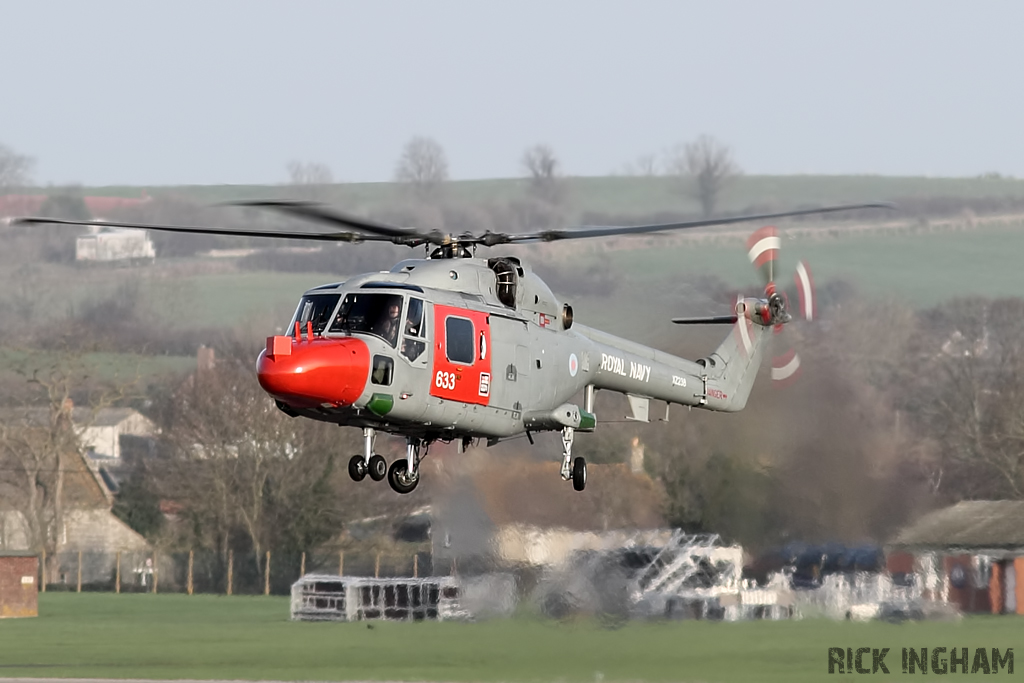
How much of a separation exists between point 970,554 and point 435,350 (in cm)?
1779

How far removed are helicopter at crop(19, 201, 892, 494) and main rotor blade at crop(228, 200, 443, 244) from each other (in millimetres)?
25

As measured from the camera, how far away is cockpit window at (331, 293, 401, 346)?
17875 mm

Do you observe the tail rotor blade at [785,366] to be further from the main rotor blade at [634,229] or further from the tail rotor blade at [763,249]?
the main rotor blade at [634,229]

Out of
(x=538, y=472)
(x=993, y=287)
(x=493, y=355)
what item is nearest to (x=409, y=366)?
(x=493, y=355)

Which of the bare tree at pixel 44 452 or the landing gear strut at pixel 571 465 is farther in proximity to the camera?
the bare tree at pixel 44 452

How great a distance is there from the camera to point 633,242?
46.8m

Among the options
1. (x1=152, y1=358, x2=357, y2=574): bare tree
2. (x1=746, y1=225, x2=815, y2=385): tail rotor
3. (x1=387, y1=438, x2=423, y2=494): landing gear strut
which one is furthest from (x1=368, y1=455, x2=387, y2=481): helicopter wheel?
(x1=152, y1=358, x2=357, y2=574): bare tree

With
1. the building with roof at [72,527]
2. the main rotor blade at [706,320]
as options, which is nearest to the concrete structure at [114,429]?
the building with roof at [72,527]

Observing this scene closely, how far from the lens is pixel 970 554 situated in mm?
32250

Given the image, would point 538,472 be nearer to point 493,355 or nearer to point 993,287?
point 493,355

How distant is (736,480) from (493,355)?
455 inches

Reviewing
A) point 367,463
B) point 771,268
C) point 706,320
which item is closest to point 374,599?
point 706,320

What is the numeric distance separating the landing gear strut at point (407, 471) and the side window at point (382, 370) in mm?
1615

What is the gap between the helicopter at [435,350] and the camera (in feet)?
56.4
